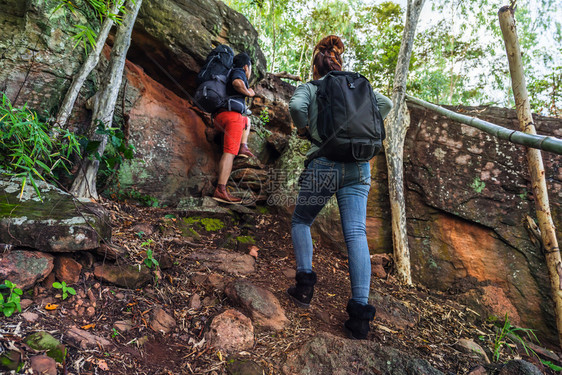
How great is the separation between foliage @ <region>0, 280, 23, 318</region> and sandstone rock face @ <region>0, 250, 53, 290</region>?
7cm

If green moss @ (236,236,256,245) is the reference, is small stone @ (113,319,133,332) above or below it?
below

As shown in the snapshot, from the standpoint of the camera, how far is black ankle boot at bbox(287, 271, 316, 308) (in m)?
2.39

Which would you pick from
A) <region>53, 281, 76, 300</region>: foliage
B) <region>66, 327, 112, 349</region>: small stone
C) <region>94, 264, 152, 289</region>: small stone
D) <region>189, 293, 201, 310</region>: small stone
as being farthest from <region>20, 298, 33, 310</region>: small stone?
<region>189, 293, 201, 310</region>: small stone

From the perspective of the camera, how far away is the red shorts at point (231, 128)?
3.99 m

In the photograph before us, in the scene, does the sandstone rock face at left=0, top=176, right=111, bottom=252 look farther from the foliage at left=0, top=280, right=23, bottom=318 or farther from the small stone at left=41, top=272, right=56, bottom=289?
the foliage at left=0, top=280, right=23, bottom=318

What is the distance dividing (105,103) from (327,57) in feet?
8.19

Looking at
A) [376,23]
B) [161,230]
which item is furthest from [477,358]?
[376,23]

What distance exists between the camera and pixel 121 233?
2.70 meters

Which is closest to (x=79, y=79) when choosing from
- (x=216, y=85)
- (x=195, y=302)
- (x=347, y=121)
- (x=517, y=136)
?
(x=216, y=85)

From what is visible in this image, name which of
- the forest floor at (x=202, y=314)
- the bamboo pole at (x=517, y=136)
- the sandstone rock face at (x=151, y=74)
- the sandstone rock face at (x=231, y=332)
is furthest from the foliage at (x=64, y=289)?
the bamboo pole at (x=517, y=136)

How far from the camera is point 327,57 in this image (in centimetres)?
265

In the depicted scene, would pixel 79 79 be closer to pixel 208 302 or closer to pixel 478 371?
pixel 208 302

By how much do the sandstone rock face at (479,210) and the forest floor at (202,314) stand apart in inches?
19.0

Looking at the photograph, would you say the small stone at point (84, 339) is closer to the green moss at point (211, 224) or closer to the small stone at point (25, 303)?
the small stone at point (25, 303)
